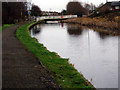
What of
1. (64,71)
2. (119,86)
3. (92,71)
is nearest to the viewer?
(119,86)

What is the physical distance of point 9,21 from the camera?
136ft

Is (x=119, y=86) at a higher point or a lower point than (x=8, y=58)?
lower

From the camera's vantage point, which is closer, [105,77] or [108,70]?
[105,77]

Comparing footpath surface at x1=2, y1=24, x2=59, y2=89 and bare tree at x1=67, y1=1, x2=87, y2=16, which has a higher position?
bare tree at x1=67, y1=1, x2=87, y2=16

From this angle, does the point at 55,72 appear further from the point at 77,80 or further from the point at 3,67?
the point at 3,67

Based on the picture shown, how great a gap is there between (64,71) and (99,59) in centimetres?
459

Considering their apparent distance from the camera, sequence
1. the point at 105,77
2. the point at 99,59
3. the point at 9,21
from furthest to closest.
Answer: the point at 9,21, the point at 99,59, the point at 105,77

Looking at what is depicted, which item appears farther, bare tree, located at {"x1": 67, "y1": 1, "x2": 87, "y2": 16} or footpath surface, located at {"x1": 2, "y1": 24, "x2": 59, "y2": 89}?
bare tree, located at {"x1": 67, "y1": 1, "x2": 87, "y2": 16}

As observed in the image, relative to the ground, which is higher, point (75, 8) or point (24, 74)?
point (75, 8)

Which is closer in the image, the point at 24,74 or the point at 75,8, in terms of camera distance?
the point at 24,74

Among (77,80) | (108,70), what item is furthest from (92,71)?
(77,80)

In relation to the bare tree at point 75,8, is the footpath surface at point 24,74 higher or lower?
lower

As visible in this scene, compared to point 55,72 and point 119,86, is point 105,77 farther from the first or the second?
point 55,72

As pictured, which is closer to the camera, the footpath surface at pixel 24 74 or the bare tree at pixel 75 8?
the footpath surface at pixel 24 74
